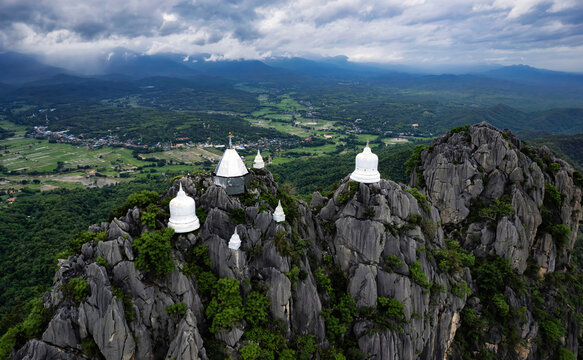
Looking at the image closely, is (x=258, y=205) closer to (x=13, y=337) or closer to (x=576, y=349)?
(x=13, y=337)

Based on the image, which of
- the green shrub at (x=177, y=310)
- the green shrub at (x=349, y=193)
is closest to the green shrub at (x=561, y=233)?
the green shrub at (x=349, y=193)

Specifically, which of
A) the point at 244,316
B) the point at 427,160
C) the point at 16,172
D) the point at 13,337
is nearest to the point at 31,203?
the point at 16,172

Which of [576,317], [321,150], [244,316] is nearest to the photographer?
[244,316]

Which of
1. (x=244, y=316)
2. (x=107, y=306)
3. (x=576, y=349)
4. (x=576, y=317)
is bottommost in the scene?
(x=576, y=349)

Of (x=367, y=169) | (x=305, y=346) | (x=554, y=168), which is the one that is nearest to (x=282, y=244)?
(x=305, y=346)

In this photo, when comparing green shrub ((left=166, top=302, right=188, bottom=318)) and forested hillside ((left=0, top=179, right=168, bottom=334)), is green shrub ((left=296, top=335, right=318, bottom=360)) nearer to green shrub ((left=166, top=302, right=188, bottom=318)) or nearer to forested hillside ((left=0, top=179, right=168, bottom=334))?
green shrub ((left=166, top=302, right=188, bottom=318))

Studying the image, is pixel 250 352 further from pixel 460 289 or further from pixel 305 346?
pixel 460 289
